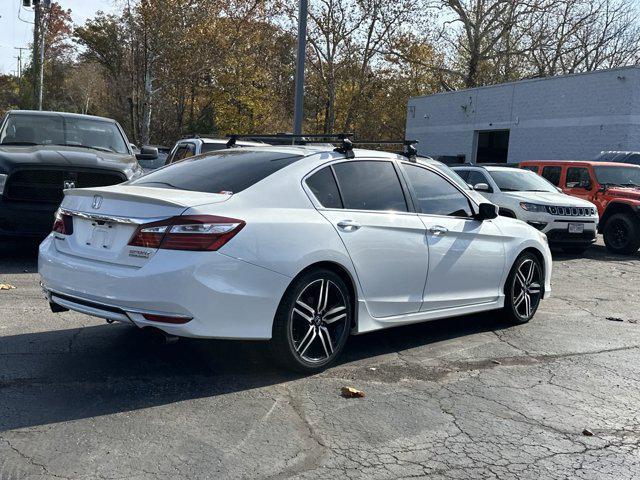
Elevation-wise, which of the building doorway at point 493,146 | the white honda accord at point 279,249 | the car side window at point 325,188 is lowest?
the white honda accord at point 279,249

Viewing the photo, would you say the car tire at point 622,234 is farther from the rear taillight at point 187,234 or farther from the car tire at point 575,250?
the rear taillight at point 187,234

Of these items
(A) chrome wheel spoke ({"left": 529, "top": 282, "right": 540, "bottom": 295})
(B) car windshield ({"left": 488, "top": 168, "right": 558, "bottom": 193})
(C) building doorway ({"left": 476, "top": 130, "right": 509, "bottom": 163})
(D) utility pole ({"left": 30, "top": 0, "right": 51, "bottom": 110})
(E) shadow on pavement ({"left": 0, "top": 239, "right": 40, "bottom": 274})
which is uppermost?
(D) utility pole ({"left": 30, "top": 0, "right": 51, "bottom": 110})

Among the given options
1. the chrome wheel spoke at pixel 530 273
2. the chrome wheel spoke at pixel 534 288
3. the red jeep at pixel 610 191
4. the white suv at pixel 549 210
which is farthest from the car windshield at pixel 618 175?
the chrome wheel spoke at pixel 530 273

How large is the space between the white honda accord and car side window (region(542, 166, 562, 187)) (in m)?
9.91

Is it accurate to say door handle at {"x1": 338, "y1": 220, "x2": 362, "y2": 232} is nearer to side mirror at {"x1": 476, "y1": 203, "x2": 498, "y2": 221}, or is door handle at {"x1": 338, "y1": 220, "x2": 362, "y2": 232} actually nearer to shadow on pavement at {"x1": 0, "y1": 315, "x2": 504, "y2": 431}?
shadow on pavement at {"x1": 0, "y1": 315, "x2": 504, "y2": 431}

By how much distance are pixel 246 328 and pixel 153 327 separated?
1.90 ft

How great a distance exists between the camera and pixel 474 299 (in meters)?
6.14

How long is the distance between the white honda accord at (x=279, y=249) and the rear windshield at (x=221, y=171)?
0.06ft

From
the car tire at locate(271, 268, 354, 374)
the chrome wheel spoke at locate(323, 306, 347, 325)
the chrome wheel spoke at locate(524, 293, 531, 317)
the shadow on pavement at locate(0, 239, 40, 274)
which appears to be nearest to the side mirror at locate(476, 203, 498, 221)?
the chrome wheel spoke at locate(524, 293, 531, 317)

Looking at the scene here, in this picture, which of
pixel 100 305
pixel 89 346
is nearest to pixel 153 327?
pixel 100 305

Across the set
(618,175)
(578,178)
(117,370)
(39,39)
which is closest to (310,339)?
(117,370)

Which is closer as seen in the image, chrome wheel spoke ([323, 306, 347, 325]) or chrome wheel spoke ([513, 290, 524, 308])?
chrome wheel spoke ([323, 306, 347, 325])

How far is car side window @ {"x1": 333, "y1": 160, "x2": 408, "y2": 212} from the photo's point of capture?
523cm

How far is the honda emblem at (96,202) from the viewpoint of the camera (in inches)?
182
